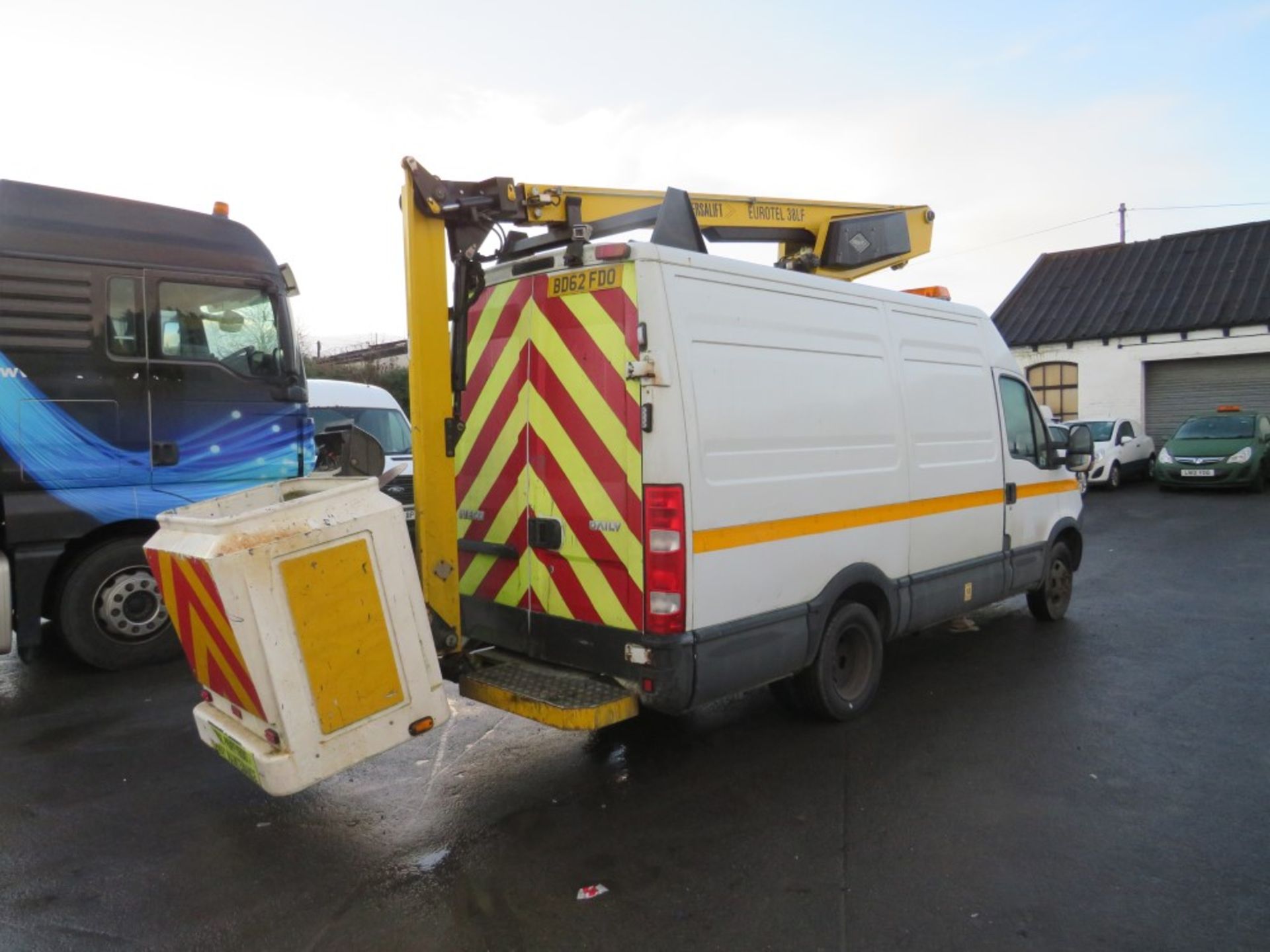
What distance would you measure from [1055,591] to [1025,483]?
1351 mm

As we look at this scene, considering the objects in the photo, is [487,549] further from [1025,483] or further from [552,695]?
[1025,483]

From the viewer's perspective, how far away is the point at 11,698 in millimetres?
5906

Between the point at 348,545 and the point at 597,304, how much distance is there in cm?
158

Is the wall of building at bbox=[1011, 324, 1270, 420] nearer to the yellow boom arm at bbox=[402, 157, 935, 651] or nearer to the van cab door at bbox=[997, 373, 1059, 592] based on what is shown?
the van cab door at bbox=[997, 373, 1059, 592]

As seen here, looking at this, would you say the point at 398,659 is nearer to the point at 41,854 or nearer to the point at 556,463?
the point at 556,463

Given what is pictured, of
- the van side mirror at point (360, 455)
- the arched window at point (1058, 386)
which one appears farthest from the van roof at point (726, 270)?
the arched window at point (1058, 386)

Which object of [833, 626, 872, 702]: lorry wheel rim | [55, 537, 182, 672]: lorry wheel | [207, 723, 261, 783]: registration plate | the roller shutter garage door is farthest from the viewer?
the roller shutter garage door

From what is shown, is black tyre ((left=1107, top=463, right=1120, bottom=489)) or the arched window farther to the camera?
the arched window

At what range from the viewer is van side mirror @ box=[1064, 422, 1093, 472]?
6.95m

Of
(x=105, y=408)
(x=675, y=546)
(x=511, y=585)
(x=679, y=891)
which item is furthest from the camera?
(x=105, y=408)

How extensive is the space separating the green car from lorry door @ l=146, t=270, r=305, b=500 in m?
16.5

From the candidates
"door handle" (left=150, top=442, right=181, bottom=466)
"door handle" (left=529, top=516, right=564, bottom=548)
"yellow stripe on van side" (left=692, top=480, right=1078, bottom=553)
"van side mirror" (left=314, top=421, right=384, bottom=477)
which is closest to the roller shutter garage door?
"yellow stripe on van side" (left=692, top=480, right=1078, bottom=553)

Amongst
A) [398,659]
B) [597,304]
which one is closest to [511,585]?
[398,659]

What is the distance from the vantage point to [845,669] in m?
5.21
